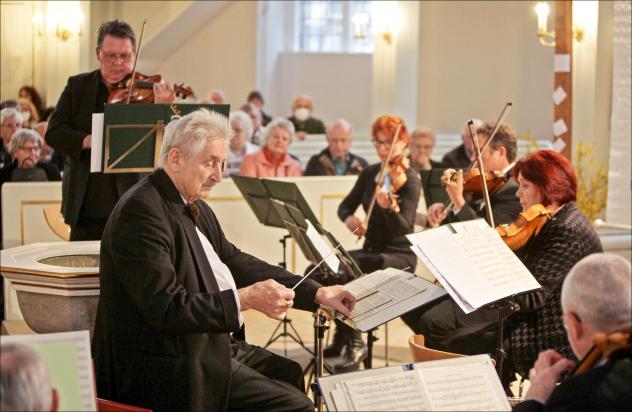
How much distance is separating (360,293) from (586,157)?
6.07 m

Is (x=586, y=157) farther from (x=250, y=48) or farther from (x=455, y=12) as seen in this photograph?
(x=250, y=48)

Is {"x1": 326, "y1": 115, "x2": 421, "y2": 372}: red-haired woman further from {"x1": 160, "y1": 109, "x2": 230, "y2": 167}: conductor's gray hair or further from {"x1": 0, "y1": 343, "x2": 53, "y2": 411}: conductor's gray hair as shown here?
{"x1": 0, "y1": 343, "x2": 53, "y2": 411}: conductor's gray hair

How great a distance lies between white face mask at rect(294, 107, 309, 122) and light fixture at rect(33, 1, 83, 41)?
2959 millimetres

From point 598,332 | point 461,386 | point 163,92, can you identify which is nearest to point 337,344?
point 163,92

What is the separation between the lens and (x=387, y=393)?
2.53 m

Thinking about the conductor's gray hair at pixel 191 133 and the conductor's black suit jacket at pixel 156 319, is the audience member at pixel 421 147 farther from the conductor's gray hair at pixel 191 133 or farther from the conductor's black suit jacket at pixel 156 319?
the conductor's black suit jacket at pixel 156 319

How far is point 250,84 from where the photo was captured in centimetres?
A: 1437

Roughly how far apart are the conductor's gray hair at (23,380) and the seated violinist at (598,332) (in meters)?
1.15

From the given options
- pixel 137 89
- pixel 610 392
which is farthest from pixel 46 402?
pixel 137 89

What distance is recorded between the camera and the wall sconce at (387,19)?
11.3 metres

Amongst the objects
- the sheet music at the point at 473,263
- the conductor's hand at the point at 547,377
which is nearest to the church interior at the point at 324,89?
the sheet music at the point at 473,263

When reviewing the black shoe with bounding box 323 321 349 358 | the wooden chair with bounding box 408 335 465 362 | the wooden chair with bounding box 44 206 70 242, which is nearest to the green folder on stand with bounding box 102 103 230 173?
the wooden chair with bounding box 408 335 465 362

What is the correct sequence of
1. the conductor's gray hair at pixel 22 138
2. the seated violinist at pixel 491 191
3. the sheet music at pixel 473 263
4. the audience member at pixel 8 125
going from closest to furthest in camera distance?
the sheet music at pixel 473 263
the seated violinist at pixel 491 191
the conductor's gray hair at pixel 22 138
the audience member at pixel 8 125

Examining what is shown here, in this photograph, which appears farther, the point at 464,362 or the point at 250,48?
the point at 250,48
